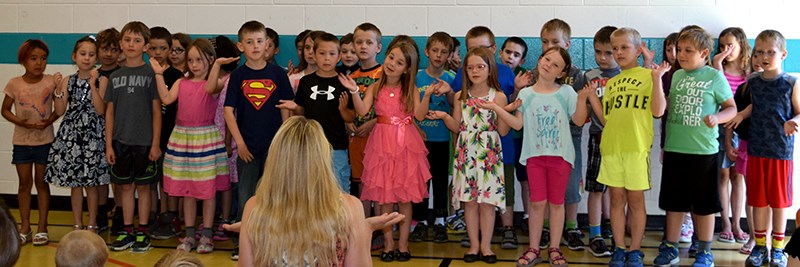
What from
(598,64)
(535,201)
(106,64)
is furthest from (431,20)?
(106,64)

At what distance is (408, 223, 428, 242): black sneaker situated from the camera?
6.01 meters

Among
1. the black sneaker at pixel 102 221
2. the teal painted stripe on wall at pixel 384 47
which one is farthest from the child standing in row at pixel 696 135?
the black sneaker at pixel 102 221

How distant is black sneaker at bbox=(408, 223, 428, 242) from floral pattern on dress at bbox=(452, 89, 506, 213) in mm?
733

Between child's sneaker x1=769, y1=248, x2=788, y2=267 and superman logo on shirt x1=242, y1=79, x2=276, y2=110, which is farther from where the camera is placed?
superman logo on shirt x1=242, y1=79, x2=276, y2=110

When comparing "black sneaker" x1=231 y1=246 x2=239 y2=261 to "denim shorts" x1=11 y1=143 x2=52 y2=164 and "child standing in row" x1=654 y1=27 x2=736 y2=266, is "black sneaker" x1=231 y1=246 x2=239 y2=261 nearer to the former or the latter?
"denim shorts" x1=11 y1=143 x2=52 y2=164

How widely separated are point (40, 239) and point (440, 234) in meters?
2.64

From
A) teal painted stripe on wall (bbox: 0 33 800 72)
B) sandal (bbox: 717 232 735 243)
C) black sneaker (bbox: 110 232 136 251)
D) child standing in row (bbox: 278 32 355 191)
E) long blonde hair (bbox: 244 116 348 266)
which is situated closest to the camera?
long blonde hair (bbox: 244 116 348 266)

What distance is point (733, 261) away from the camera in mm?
5418

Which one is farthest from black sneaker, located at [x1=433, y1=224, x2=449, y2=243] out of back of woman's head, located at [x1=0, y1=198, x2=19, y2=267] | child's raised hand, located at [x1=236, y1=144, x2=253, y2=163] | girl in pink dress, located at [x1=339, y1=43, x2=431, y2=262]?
back of woman's head, located at [x1=0, y1=198, x2=19, y2=267]

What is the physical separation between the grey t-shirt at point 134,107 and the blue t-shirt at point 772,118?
374 cm

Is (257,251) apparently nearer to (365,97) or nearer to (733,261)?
(365,97)

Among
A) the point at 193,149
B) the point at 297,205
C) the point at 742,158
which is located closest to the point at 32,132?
the point at 193,149

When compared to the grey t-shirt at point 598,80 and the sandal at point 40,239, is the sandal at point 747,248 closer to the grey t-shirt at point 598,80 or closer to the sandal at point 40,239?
the grey t-shirt at point 598,80

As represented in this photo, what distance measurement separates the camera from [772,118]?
523cm
